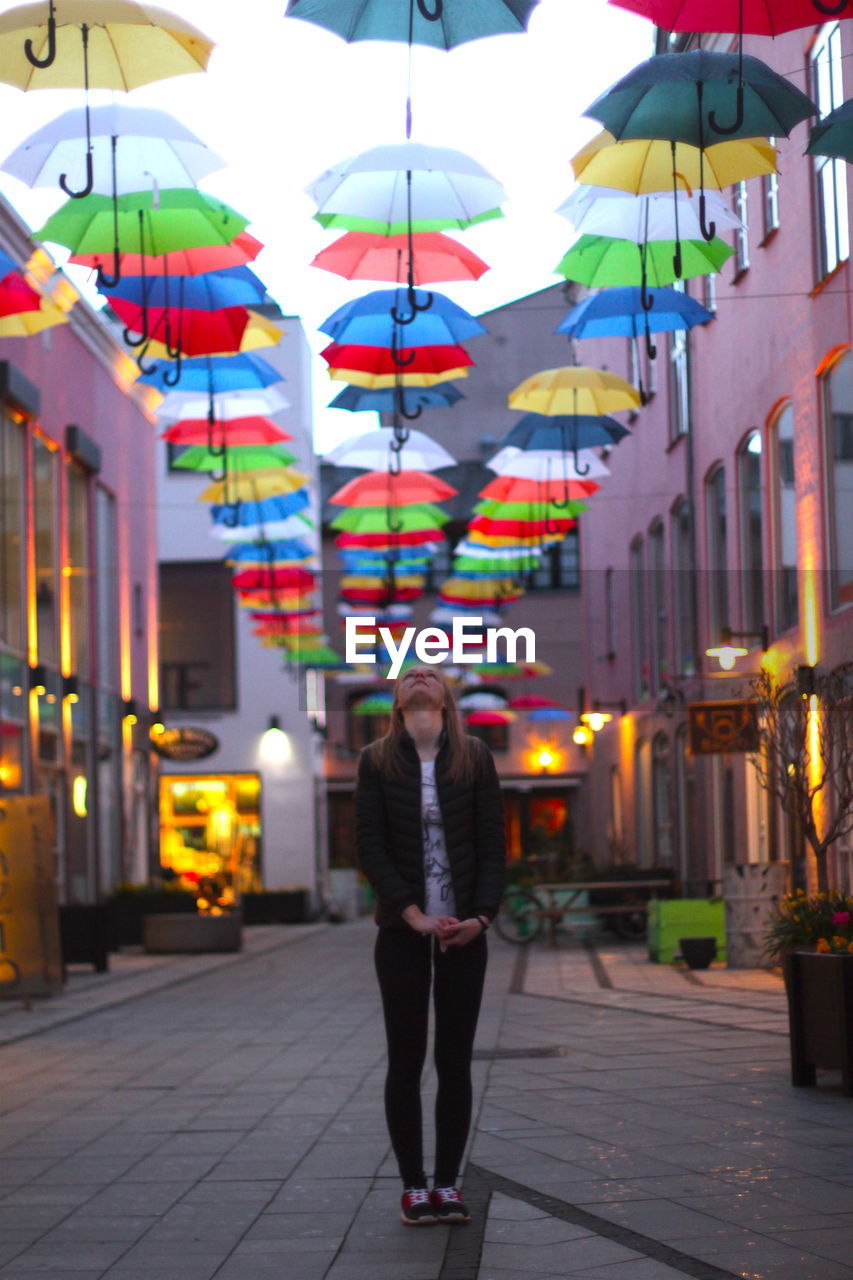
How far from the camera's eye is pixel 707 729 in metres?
18.6

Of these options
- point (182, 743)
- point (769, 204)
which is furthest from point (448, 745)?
point (182, 743)

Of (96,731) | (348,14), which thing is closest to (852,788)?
(348,14)

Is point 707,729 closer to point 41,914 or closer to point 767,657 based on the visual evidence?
point 767,657

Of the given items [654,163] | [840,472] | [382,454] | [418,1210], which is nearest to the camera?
[418,1210]

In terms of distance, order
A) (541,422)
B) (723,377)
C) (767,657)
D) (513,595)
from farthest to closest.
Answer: (513,595), (723,377), (767,657), (541,422)

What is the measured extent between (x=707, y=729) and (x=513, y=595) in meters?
7.62

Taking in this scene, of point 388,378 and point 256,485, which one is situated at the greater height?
point 388,378

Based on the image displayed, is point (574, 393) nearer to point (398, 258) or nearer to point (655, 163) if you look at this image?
point (398, 258)

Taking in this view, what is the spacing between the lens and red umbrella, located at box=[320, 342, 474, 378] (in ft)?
48.3

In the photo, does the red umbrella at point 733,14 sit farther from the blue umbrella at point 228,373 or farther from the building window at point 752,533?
the building window at point 752,533

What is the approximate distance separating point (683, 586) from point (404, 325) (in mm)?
12479

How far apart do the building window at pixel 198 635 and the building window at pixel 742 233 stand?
72.3ft

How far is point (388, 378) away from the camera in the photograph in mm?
15680

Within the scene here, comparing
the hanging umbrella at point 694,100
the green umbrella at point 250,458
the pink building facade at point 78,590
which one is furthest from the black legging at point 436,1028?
the pink building facade at point 78,590
